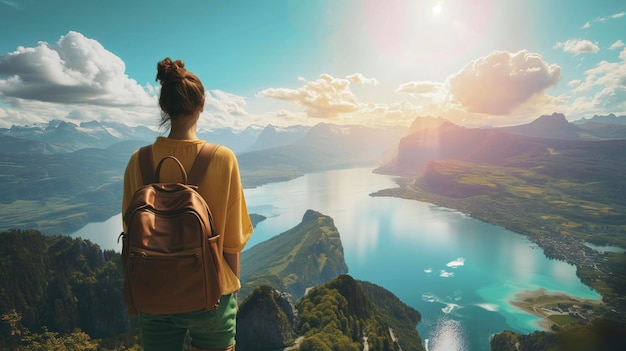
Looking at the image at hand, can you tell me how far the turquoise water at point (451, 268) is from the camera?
271 feet

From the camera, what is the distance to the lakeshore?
270ft

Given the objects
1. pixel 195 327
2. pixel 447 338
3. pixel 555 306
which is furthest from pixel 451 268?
pixel 195 327

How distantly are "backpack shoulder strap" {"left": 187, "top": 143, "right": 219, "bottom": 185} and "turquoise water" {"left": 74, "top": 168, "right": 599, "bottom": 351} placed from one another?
8863cm

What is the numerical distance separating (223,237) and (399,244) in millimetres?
147552

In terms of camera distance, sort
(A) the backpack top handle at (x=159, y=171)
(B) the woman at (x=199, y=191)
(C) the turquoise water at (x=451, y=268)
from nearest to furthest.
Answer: (A) the backpack top handle at (x=159, y=171), (B) the woman at (x=199, y=191), (C) the turquoise water at (x=451, y=268)

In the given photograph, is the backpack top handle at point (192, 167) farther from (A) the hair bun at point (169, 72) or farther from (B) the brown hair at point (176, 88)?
(A) the hair bun at point (169, 72)

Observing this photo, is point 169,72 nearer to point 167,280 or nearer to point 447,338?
point 167,280

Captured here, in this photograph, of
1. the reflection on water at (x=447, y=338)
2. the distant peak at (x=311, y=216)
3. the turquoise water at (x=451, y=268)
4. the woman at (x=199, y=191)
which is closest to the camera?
the woman at (x=199, y=191)

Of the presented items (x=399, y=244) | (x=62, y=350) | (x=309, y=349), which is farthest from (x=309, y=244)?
(x=62, y=350)

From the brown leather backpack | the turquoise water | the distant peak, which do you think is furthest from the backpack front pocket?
the distant peak

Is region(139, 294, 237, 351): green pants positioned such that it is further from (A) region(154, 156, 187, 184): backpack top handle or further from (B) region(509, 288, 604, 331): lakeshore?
(B) region(509, 288, 604, 331): lakeshore

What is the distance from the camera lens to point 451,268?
11544 cm

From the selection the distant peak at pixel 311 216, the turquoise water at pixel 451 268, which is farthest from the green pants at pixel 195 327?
the distant peak at pixel 311 216

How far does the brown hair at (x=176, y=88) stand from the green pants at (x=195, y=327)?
70.0 inches
